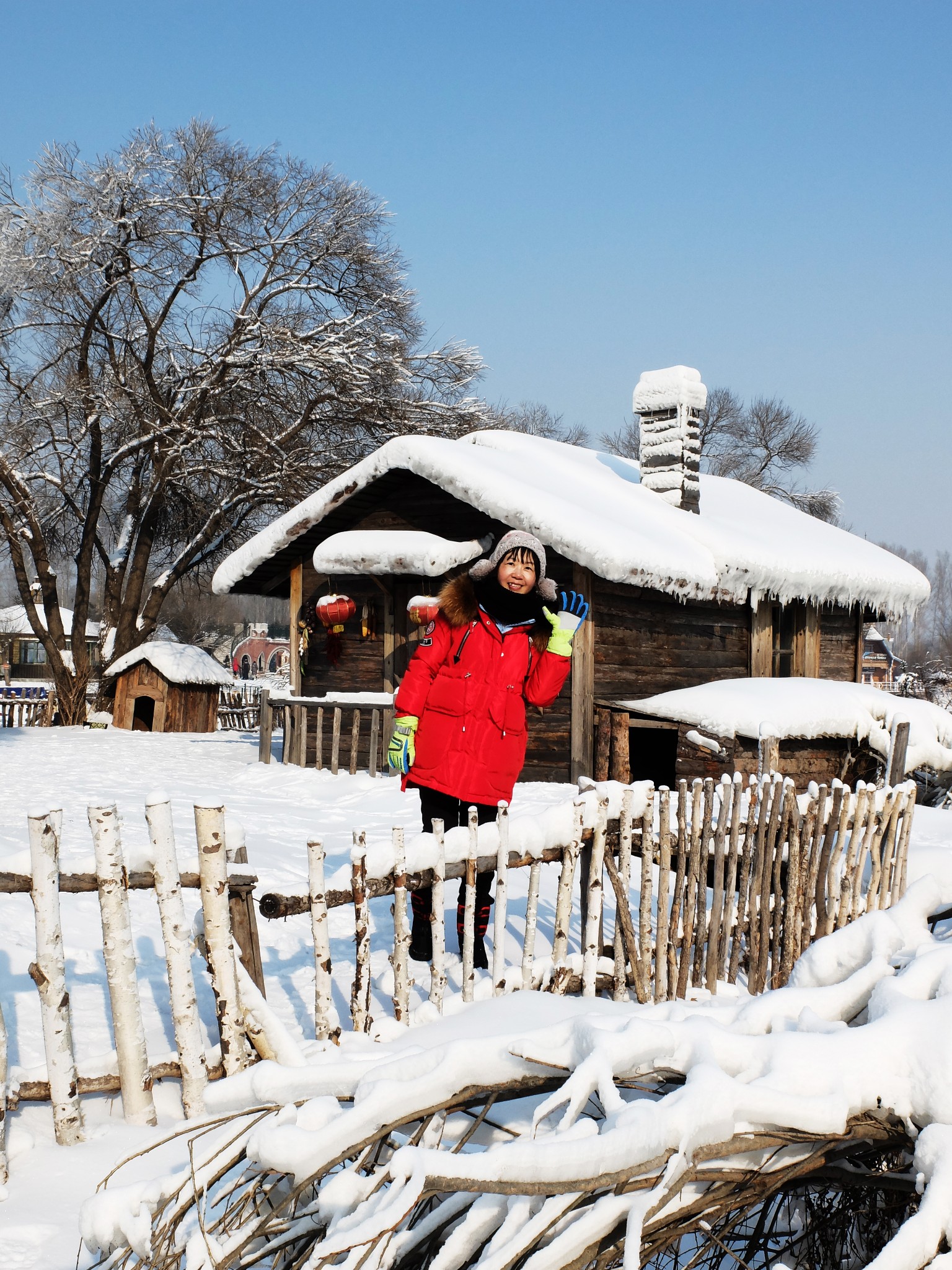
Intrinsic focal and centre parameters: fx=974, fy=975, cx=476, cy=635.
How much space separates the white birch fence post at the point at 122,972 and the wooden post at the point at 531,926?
4.98 feet

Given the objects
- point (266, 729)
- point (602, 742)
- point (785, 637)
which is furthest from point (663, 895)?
point (785, 637)

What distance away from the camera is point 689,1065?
145cm

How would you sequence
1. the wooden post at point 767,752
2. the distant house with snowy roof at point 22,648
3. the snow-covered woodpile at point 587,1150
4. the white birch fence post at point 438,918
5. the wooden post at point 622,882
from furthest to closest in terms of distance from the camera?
the distant house with snowy roof at point 22,648 < the wooden post at point 767,752 < the wooden post at point 622,882 < the white birch fence post at point 438,918 < the snow-covered woodpile at point 587,1150

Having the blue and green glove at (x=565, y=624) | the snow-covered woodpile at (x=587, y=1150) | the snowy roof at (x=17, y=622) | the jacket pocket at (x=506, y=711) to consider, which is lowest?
the snow-covered woodpile at (x=587, y=1150)

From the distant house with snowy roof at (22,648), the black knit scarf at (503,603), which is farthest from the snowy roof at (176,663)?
the distant house with snowy roof at (22,648)

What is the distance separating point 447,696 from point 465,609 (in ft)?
1.34

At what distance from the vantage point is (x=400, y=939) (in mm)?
3381

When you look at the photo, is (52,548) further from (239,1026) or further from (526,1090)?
(526,1090)

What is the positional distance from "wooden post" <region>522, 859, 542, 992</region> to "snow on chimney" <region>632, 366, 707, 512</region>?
10.8 m

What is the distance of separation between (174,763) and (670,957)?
980 centimetres

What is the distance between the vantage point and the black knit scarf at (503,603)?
4527 mm

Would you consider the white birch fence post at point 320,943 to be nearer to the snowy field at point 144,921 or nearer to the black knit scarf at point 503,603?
the snowy field at point 144,921

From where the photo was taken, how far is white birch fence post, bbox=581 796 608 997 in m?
4.18

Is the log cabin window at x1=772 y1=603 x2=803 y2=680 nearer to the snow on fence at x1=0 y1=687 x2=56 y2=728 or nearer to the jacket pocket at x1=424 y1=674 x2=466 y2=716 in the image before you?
the jacket pocket at x1=424 y1=674 x2=466 y2=716
